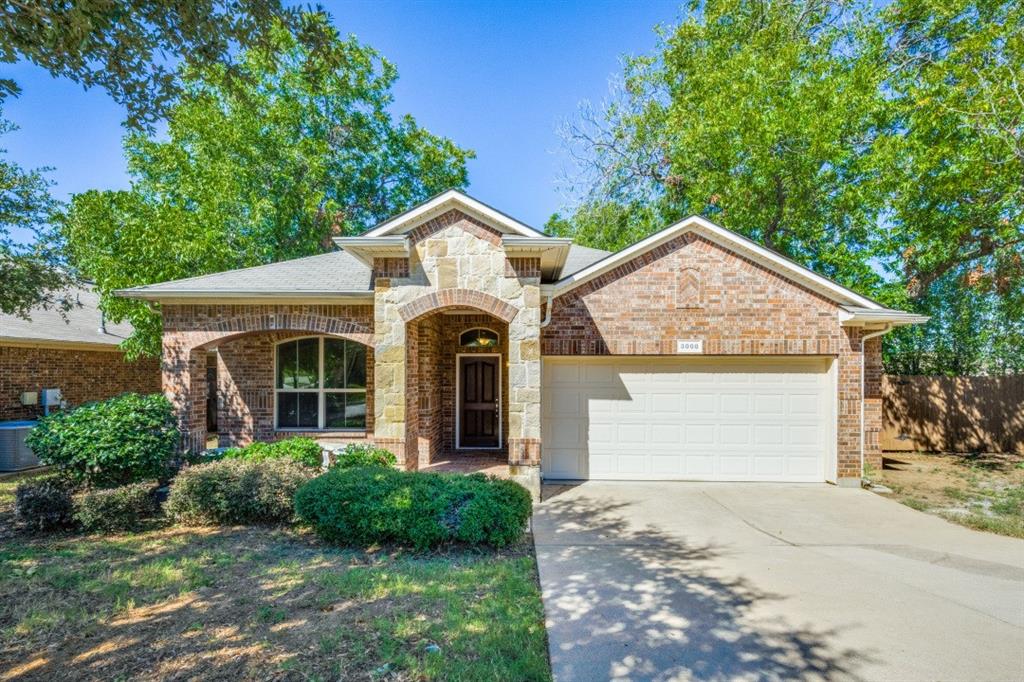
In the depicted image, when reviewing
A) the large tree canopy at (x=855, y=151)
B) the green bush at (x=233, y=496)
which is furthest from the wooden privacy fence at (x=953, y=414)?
the green bush at (x=233, y=496)

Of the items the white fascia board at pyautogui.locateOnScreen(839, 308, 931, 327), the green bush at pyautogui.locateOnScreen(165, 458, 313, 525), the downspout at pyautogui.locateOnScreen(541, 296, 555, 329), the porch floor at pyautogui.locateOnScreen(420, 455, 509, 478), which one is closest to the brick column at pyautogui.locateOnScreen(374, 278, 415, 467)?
the green bush at pyautogui.locateOnScreen(165, 458, 313, 525)

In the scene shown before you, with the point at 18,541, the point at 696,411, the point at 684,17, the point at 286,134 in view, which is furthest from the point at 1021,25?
the point at 286,134

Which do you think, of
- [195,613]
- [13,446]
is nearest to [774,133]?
[195,613]

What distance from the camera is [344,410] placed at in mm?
10688

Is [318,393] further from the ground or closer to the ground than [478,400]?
further from the ground

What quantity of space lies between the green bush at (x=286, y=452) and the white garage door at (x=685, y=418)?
4.02m

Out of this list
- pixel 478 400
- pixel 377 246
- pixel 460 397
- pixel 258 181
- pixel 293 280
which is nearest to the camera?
pixel 377 246

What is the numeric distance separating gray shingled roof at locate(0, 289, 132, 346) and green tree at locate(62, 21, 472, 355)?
148 cm

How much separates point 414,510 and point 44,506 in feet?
16.6

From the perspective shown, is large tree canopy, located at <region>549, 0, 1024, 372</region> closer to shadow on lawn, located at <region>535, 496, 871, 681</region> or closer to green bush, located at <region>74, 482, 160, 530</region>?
shadow on lawn, located at <region>535, 496, 871, 681</region>

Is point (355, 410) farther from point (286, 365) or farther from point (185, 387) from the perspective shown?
point (185, 387)

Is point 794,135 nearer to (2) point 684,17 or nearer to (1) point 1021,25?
(1) point 1021,25

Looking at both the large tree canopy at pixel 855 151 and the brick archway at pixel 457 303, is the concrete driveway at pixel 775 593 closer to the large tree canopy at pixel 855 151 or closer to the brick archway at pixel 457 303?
the brick archway at pixel 457 303

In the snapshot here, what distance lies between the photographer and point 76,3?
430 centimetres
